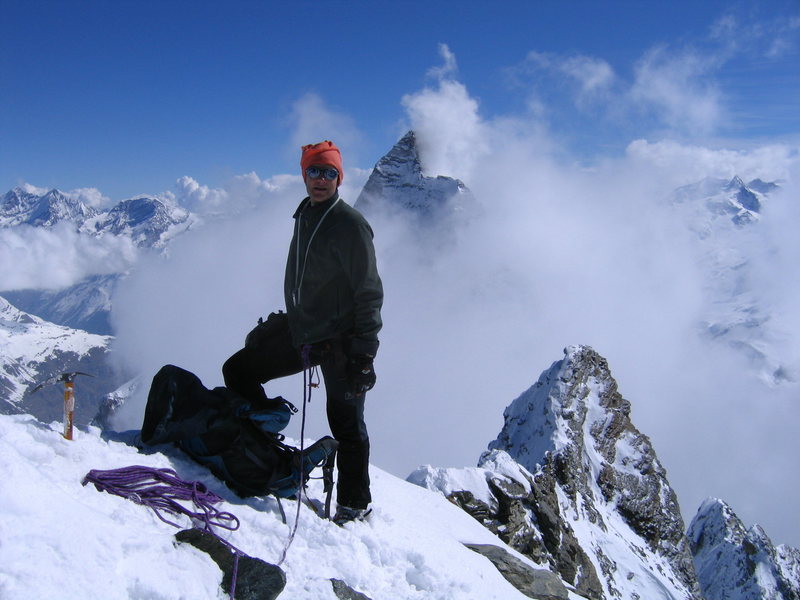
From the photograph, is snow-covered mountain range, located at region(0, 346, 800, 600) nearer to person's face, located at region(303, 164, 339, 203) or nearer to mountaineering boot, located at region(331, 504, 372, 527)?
mountaineering boot, located at region(331, 504, 372, 527)

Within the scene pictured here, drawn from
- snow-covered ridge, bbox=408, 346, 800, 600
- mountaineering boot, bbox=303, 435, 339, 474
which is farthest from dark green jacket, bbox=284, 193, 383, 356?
snow-covered ridge, bbox=408, 346, 800, 600

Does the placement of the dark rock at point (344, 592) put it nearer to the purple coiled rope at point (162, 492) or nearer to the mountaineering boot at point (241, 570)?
the mountaineering boot at point (241, 570)

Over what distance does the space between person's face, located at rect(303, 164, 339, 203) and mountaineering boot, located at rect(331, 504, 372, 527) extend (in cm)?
337

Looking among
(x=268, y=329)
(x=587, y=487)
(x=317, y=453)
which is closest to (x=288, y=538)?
(x=317, y=453)

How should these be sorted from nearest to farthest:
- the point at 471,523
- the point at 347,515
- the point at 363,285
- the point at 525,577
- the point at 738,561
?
1. the point at 363,285
2. the point at 347,515
3. the point at 525,577
4. the point at 471,523
5. the point at 738,561

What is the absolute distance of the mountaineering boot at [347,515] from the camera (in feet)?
19.0

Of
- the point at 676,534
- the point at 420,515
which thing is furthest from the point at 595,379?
the point at 420,515

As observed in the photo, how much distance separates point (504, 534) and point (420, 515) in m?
7.08

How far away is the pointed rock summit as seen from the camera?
1678cm

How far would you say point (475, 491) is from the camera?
48.6 feet

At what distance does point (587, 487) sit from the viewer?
33906mm

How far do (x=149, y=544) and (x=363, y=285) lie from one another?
114 inches

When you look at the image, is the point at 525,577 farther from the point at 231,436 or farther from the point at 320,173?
the point at 320,173

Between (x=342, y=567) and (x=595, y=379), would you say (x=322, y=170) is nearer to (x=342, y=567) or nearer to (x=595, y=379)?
(x=342, y=567)
